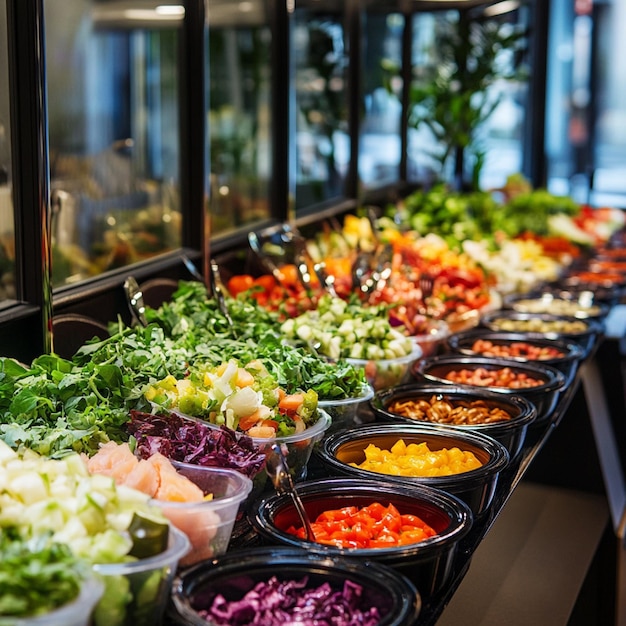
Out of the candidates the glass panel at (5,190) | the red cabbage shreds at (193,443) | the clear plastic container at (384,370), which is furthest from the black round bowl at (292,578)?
the glass panel at (5,190)

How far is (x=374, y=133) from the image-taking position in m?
6.16

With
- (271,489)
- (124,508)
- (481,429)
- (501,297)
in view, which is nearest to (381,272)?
(501,297)

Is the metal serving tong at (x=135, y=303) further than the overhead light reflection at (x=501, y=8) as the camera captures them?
No

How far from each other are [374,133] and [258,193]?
1.48 m

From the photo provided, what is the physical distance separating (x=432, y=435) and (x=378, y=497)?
1.41ft

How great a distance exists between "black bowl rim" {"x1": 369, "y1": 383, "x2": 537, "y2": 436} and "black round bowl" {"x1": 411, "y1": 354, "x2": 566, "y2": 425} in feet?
0.12

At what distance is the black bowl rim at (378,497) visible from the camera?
1777mm

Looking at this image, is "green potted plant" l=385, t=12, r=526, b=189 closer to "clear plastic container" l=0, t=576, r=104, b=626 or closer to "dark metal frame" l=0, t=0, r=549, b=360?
"dark metal frame" l=0, t=0, r=549, b=360

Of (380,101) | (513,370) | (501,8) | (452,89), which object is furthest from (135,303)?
(501,8)

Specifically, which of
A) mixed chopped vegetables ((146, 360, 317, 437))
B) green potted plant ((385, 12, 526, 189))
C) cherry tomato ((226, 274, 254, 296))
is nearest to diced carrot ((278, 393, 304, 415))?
mixed chopped vegetables ((146, 360, 317, 437))

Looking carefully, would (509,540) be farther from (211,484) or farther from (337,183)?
(337,183)

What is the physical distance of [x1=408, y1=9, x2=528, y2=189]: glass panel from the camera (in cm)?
659

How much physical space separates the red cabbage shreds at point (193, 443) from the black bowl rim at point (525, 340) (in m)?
1.50

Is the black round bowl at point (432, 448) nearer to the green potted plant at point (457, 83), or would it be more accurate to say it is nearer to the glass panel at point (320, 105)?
the glass panel at point (320, 105)
